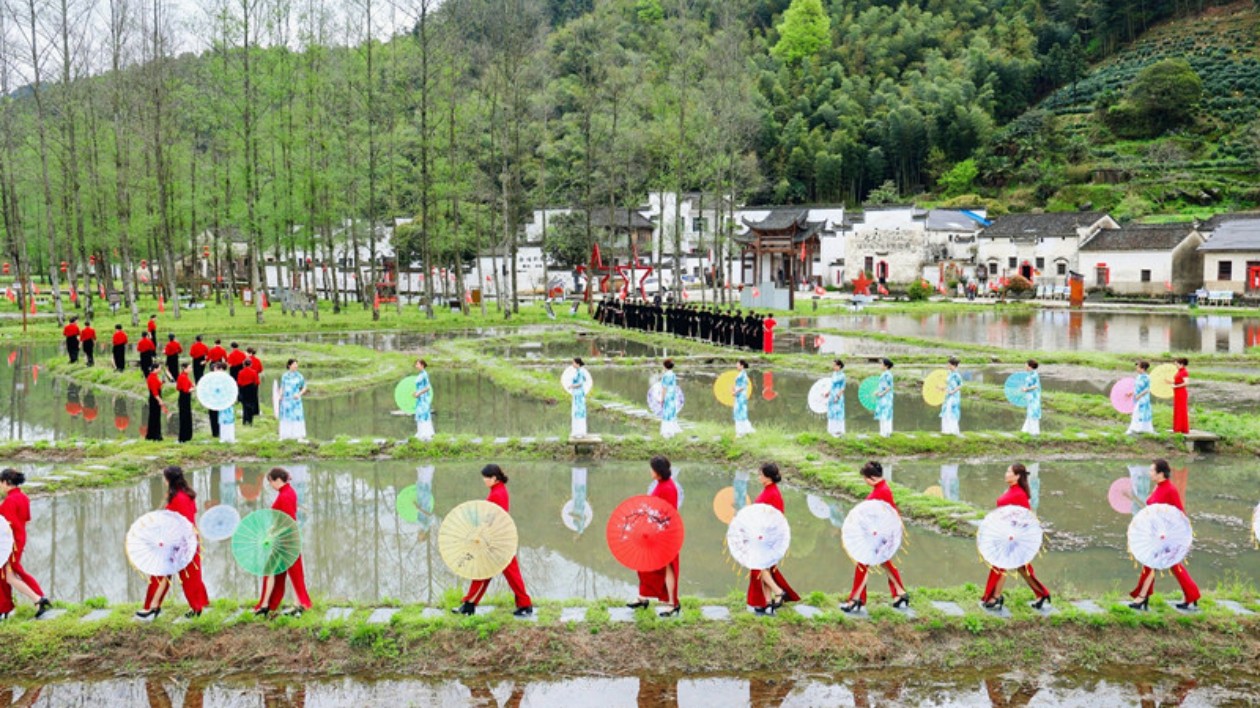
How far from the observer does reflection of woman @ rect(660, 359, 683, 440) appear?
15539mm

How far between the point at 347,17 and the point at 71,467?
31982mm

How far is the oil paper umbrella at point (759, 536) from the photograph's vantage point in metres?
8.15

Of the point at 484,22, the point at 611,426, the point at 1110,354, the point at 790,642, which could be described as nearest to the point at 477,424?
the point at 611,426

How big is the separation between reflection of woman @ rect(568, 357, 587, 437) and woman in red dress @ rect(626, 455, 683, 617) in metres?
6.71

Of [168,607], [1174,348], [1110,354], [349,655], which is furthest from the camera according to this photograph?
[1174,348]

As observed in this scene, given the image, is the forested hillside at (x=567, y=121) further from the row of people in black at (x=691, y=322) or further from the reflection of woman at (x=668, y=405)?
the reflection of woman at (x=668, y=405)

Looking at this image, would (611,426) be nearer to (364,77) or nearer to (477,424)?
(477,424)

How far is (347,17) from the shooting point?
4141cm

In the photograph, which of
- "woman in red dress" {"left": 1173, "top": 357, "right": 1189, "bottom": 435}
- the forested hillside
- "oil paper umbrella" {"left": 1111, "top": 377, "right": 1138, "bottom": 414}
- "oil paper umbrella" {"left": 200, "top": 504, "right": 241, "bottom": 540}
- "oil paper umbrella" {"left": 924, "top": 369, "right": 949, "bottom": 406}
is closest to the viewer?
"oil paper umbrella" {"left": 200, "top": 504, "right": 241, "bottom": 540}

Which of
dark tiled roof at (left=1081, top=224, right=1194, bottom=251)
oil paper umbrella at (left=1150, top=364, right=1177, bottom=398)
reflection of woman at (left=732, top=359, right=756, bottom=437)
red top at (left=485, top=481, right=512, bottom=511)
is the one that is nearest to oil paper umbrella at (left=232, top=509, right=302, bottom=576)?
red top at (left=485, top=481, right=512, bottom=511)

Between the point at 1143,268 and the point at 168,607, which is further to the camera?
the point at 1143,268

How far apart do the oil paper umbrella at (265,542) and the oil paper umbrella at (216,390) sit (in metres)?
7.99

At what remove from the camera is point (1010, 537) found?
812 centimetres

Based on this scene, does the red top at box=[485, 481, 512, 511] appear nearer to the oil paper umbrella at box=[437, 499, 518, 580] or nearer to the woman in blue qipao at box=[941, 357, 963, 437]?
the oil paper umbrella at box=[437, 499, 518, 580]
